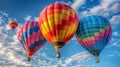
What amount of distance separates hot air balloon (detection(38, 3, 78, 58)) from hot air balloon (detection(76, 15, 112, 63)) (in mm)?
2943

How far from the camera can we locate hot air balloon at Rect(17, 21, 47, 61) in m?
44.7

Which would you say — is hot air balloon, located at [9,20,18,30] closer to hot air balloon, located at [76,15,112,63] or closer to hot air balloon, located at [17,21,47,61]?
hot air balloon, located at [17,21,47,61]

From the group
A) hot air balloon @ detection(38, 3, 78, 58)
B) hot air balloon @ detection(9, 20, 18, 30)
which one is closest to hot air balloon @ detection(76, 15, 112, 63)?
hot air balloon @ detection(38, 3, 78, 58)

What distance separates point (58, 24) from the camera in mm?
38531

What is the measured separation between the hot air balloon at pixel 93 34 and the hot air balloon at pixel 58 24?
2943mm

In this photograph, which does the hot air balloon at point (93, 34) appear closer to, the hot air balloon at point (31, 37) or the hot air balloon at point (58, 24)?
the hot air balloon at point (58, 24)

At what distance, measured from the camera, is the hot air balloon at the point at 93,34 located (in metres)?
42.5

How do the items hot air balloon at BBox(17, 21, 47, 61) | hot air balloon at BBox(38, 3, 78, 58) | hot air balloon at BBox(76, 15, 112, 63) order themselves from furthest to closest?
hot air balloon at BBox(17, 21, 47, 61)
hot air balloon at BBox(76, 15, 112, 63)
hot air balloon at BBox(38, 3, 78, 58)

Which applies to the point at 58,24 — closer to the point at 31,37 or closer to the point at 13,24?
the point at 31,37

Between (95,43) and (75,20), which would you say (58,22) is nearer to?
(75,20)

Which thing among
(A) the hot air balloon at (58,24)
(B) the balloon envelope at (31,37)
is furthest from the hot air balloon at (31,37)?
(A) the hot air balloon at (58,24)

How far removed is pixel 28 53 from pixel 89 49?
27.4ft

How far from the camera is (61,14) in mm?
38906

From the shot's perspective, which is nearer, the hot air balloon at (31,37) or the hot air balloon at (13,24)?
the hot air balloon at (31,37)
